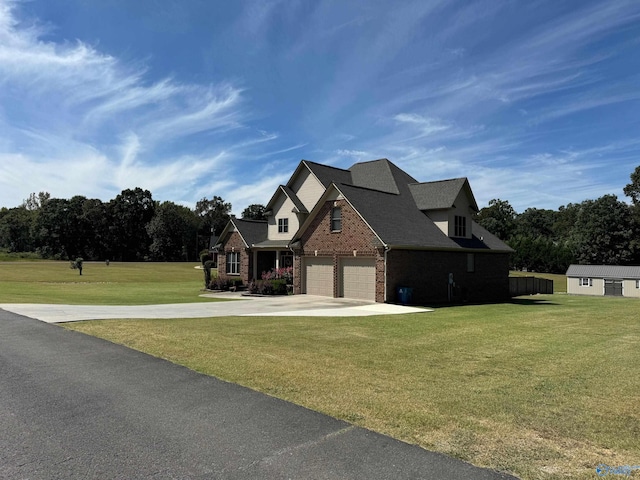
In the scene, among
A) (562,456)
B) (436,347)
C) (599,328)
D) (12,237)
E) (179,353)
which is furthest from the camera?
(12,237)

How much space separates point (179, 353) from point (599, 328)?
42.4 ft

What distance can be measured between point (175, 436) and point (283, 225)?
1114 inches

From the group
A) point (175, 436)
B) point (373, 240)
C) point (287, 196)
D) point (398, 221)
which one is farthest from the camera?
point (287, 196)

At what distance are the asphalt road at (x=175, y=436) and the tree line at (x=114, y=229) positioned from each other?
324 feet

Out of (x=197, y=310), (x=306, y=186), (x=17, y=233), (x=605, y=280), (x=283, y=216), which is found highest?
(x=17, y=233)

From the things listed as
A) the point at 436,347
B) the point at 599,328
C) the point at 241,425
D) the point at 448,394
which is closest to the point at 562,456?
the point at 448,394

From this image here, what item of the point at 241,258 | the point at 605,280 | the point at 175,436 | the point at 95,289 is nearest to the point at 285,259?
the point at 241,258

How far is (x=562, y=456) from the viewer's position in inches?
180

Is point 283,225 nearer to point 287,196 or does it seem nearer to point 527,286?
point 287,196

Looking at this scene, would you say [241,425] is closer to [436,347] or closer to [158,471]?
[158,471]

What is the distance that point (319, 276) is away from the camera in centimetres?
2752

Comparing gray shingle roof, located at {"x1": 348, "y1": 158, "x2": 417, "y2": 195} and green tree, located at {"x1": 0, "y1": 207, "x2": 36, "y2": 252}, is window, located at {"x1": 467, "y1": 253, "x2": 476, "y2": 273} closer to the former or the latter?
gray shingle roof, located at {"x1": 348, "y1": 158, "x2": 417, "y2": 195}

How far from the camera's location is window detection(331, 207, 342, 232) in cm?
2616

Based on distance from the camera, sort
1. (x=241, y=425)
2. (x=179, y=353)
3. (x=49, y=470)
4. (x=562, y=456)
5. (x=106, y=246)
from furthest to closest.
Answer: (x=106, y=246)
(x=179, y=353)
(x=241, y=425)
(x=562, y=456)
(x=49, y=470)
